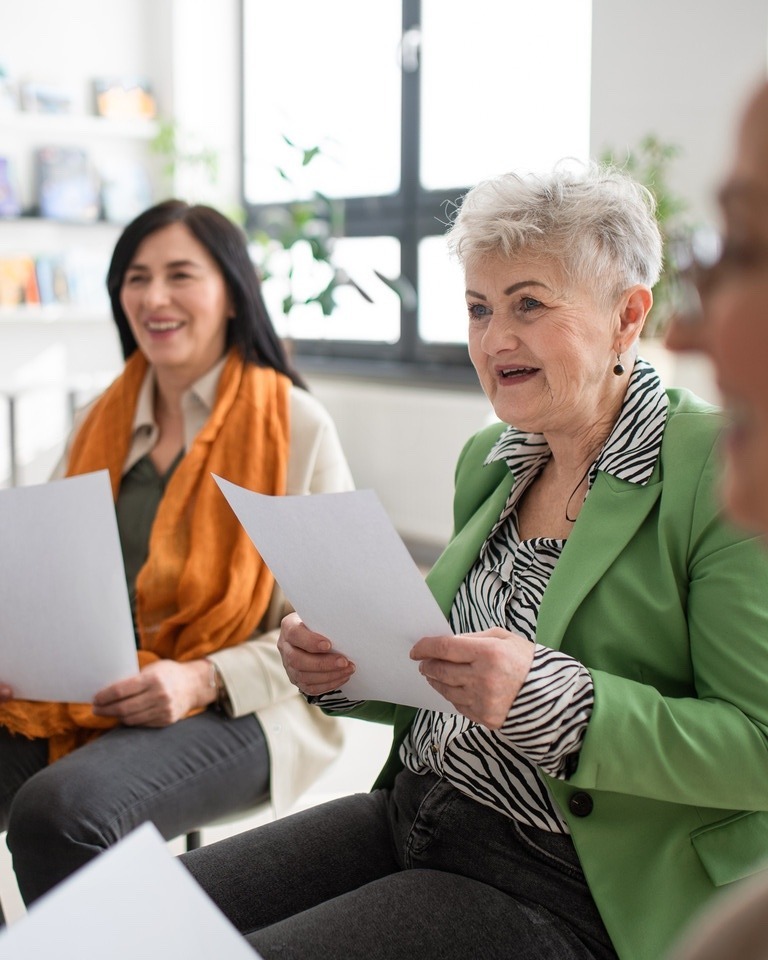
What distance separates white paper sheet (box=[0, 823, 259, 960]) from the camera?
60cm

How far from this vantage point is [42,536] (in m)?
1.42

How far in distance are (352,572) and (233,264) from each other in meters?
1.20

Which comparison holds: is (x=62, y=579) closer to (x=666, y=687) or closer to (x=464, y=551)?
(x=464, y=551)

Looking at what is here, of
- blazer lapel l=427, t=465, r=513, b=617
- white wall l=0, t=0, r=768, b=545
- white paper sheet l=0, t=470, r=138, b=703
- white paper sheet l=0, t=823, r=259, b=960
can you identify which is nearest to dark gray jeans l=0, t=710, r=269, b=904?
white paper sheet l=0, t=470, r=138, b=703

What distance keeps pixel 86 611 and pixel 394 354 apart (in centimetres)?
365

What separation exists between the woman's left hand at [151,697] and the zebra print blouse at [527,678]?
0.39 meters

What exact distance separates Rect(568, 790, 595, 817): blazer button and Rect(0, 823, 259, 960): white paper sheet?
0.52m

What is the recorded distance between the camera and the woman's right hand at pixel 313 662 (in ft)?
3.85

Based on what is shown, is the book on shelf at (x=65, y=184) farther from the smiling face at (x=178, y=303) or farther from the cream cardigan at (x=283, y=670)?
the cream cardigan at (x=283, y=670)

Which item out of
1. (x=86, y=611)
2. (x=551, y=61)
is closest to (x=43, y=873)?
(x=86, y=611)

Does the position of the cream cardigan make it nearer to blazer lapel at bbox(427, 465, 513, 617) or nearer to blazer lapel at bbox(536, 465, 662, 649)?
blazer lapel at bbox(427, 465, 513, 617)

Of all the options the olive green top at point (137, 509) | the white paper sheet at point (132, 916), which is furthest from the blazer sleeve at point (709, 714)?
the olive green top at point (137, 509)

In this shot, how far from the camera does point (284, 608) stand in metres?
1.84

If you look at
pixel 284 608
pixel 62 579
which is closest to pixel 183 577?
pixel 284 608
